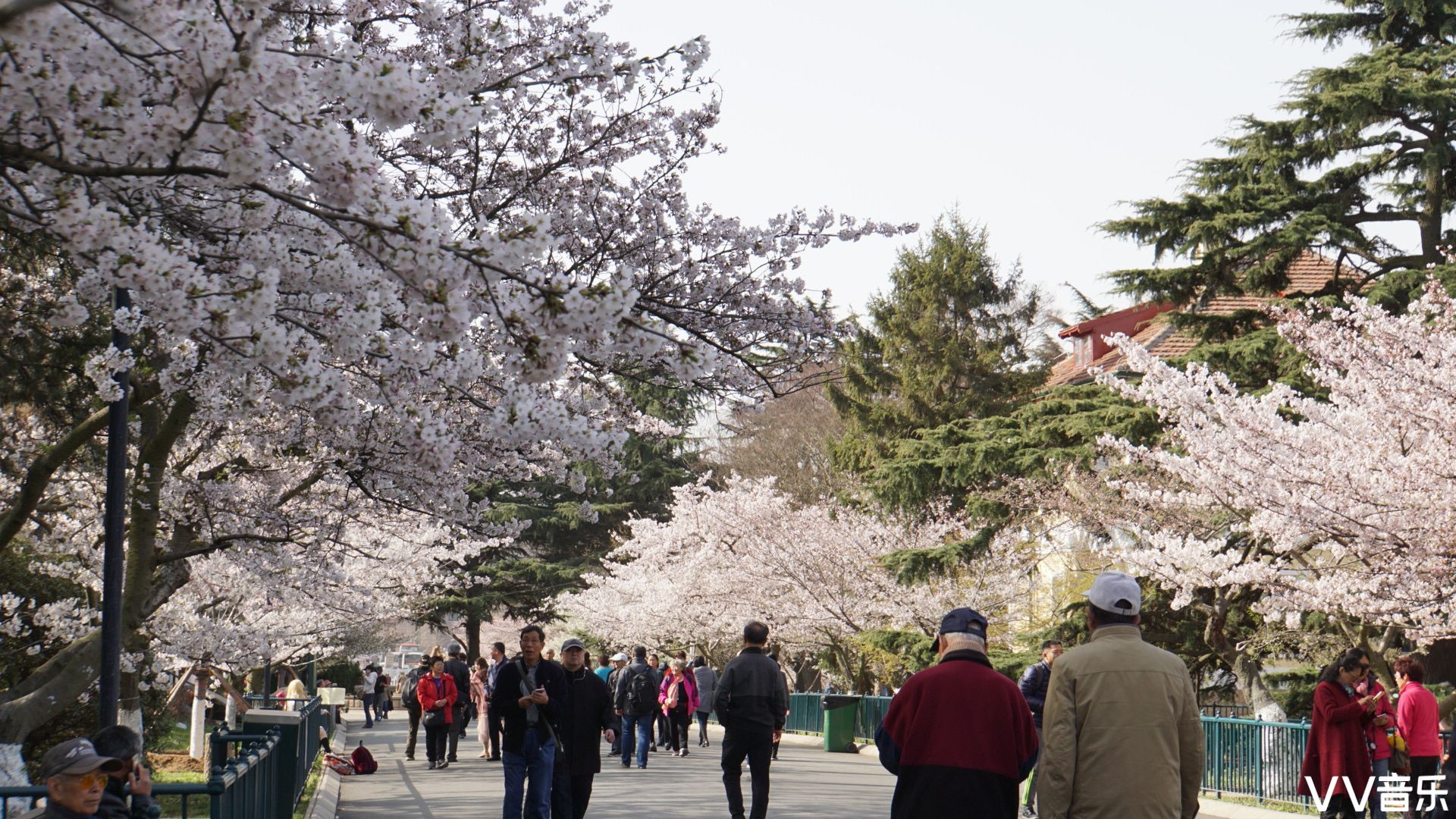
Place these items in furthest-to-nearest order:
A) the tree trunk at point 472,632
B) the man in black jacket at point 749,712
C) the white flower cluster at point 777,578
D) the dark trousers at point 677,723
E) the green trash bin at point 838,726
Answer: the tree trunk at point 472,632, the white flower cluster at point 777,578, the green trash bin at point 838,726, the dark trousers at point 677,723, the man in black jacket at point 749,712

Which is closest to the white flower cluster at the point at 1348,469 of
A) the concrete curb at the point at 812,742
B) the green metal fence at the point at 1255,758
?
the green metal fence at the point at 1255,758

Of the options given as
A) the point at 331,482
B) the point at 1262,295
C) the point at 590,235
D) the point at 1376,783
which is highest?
the point at 1262,295

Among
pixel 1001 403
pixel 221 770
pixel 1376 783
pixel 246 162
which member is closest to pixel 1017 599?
pixel 1001 403

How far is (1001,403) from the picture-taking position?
41.0 m

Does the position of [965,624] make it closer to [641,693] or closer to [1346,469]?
[1346,469]

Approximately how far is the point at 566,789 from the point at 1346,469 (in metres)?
9.49

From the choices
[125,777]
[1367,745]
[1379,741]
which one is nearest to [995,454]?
[1379,741]

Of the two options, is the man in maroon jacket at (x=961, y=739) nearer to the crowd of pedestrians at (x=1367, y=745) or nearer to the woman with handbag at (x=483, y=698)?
the crowd of pedestrians at (x=1367, y=745)

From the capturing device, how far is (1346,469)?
1614cm

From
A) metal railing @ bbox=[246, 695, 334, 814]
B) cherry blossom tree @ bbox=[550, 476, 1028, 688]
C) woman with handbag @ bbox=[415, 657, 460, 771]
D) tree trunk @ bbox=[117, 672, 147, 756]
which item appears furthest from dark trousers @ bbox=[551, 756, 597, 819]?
cherry blossom tree @ bbox=[550, 476, 1028, 688]

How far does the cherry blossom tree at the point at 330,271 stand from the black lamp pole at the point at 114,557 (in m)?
0.31

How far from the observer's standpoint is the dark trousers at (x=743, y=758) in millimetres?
12390

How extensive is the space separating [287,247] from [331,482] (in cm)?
810

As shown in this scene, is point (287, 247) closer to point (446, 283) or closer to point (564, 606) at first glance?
point (446, 283)
